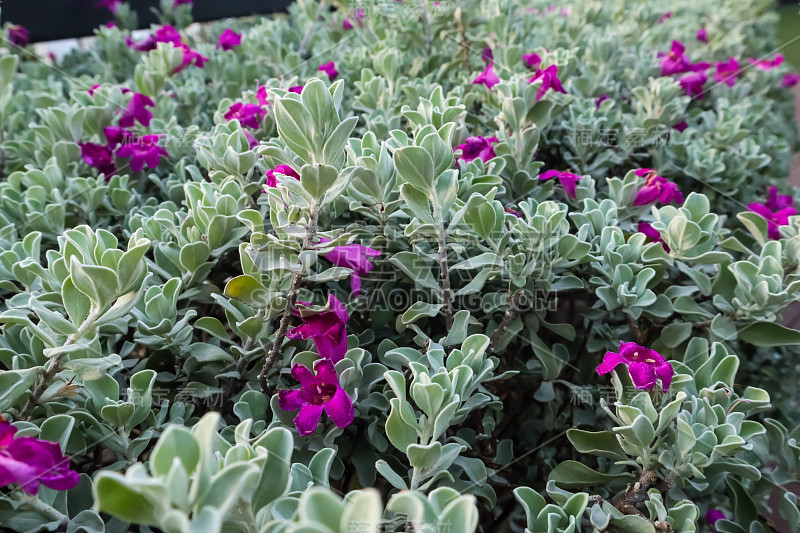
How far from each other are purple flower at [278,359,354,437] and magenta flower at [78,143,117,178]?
39.9 inches

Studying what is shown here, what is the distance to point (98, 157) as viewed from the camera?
1.70 meters

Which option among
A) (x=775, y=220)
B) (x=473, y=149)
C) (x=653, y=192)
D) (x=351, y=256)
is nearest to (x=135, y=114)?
(x=473, y=149)

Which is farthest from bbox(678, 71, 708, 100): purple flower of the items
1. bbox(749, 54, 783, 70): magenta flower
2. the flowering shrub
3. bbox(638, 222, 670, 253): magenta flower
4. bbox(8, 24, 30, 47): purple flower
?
bbox(8, 24, 30, 47): purple flower

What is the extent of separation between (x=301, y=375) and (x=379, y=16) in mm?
2014

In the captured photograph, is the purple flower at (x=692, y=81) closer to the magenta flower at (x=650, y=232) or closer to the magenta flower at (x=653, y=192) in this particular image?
the magenta flower at (x=653, y=192)

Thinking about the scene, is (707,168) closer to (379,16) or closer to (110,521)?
(379,16)

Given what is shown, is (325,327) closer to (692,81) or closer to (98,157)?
(98,157)

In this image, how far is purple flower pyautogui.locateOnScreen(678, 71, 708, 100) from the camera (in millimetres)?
2381

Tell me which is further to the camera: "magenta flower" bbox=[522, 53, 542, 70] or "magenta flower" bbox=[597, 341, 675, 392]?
"magenta flower" bbox=[522, 53, 542, 70]

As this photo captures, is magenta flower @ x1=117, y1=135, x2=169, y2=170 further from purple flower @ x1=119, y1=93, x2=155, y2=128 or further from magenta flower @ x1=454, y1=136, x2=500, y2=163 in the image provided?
magenta flower @ x1=454, y1=136, x2=500, y2=163

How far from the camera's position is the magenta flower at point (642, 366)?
106cm

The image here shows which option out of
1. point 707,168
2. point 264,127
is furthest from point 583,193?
point 264,127

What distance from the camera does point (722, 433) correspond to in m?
1.02

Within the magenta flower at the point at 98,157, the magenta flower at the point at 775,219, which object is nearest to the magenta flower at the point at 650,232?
the magenta flower at the point at 775,219
